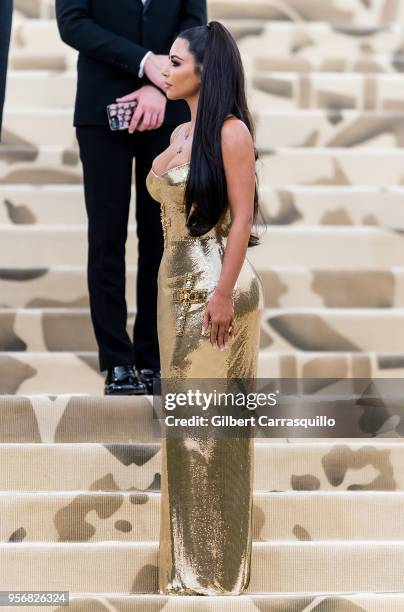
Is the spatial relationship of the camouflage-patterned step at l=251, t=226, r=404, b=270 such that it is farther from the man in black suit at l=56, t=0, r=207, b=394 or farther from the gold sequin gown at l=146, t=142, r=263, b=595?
the gold sequin gown at l=146, t=142, r=263, b=595

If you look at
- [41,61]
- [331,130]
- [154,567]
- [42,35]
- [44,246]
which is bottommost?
[154,567]

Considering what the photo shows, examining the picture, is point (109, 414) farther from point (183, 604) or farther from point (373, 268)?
point (373, 268)

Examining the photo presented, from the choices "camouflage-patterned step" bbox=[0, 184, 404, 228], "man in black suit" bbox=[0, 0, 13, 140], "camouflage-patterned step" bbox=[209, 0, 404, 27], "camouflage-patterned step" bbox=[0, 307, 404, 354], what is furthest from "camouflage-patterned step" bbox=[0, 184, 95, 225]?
"man in black suit" bbox=[0, 0, 13, 140]

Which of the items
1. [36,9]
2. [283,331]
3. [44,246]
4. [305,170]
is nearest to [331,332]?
[283,331]

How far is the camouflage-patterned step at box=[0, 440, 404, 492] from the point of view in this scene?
3.49 meters

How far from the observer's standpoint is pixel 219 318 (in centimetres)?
292

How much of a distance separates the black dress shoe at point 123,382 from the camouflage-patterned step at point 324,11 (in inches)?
103

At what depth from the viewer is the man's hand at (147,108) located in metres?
3.77

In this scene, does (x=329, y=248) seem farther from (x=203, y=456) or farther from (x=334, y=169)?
(x=203, y=456)

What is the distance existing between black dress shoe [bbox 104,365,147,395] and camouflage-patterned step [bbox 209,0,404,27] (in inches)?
103

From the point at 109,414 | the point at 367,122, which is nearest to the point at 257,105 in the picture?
the point at 367,122

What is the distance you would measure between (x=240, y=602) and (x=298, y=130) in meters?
2.75

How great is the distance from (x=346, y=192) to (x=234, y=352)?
6.80 ft

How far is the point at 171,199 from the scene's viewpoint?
2994 mm
